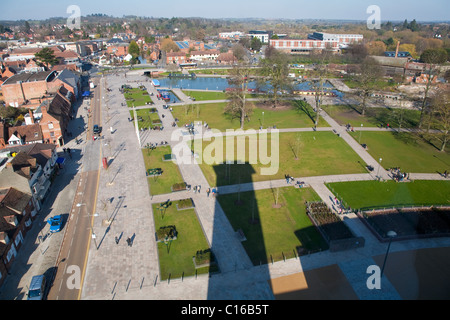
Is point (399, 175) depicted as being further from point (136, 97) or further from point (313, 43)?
point (313, 43)

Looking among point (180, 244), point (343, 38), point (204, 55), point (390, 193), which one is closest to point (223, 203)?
point (180, 244)

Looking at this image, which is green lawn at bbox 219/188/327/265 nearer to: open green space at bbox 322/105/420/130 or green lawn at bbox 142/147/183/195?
green lawn at bbox 142/147/183/195

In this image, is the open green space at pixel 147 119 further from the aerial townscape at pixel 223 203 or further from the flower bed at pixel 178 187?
the flower bed at pixel 178 187

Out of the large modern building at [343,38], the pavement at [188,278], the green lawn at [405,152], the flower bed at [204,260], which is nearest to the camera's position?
the pavement at [188,278]

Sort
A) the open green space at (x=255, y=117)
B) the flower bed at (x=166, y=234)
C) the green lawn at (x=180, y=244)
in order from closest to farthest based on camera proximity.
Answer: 1. the green lawn at (x=180, y=244)
2. the flower bed at (x=166, y=234)
3. the open green space at (x=255, y=117)

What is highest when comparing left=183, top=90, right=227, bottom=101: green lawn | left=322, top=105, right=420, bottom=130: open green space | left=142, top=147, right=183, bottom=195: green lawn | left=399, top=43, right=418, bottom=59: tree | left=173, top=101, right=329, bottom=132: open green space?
left=399, top=43, right=418, bottom=59: tree

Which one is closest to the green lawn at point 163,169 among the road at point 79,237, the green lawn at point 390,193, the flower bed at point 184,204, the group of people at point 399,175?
the flower bed at point 184,204

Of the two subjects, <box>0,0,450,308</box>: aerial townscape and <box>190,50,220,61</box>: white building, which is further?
<box>190,50,220,61</box>: white building

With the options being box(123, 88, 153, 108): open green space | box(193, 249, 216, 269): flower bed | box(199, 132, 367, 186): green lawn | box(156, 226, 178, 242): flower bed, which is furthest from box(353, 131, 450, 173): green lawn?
box(123, 88, 153, 108): open green space
